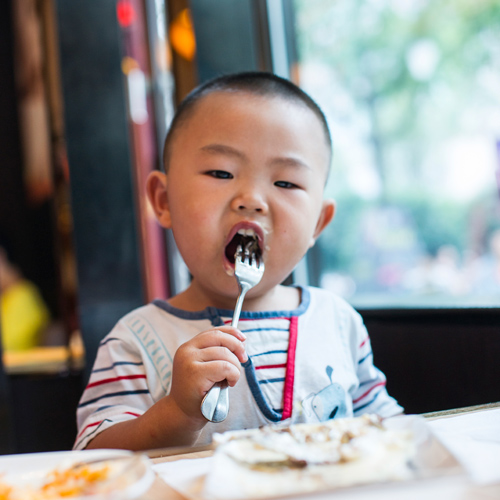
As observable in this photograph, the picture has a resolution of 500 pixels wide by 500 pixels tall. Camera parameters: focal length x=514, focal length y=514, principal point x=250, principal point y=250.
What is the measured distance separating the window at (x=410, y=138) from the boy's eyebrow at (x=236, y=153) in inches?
52.7

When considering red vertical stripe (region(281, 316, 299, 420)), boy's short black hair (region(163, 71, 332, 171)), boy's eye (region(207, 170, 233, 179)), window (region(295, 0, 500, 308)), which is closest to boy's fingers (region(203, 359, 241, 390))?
red vertical stripe (region(281, 316, 299, 420))

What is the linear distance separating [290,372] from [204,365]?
0.82 feet

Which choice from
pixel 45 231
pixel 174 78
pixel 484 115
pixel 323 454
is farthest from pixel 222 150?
pixel 45 231

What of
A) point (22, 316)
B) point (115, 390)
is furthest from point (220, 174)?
point (22, 316)

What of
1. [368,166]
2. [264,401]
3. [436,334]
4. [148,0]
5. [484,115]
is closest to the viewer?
[264,401]

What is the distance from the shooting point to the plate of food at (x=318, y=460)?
403 millimetres

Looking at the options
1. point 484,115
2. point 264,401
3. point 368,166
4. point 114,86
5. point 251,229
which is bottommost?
point 264,401

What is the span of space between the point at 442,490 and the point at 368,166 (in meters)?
2.22

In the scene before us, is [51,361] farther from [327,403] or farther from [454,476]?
[454,476]

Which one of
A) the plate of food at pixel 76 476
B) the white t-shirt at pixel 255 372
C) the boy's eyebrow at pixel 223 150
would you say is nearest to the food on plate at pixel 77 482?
the plate of food at pixel 76 476

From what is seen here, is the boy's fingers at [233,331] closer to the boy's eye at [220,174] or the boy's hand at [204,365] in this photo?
the boy's hand at [204,365]

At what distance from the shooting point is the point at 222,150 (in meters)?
0.85

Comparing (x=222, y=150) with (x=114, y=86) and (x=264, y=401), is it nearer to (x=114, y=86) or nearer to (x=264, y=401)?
(x=264, y=401)

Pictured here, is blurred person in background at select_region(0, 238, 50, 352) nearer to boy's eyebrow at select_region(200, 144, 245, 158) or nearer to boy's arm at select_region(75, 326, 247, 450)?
boy's arm at select_region(75, 326, 247, 450)
